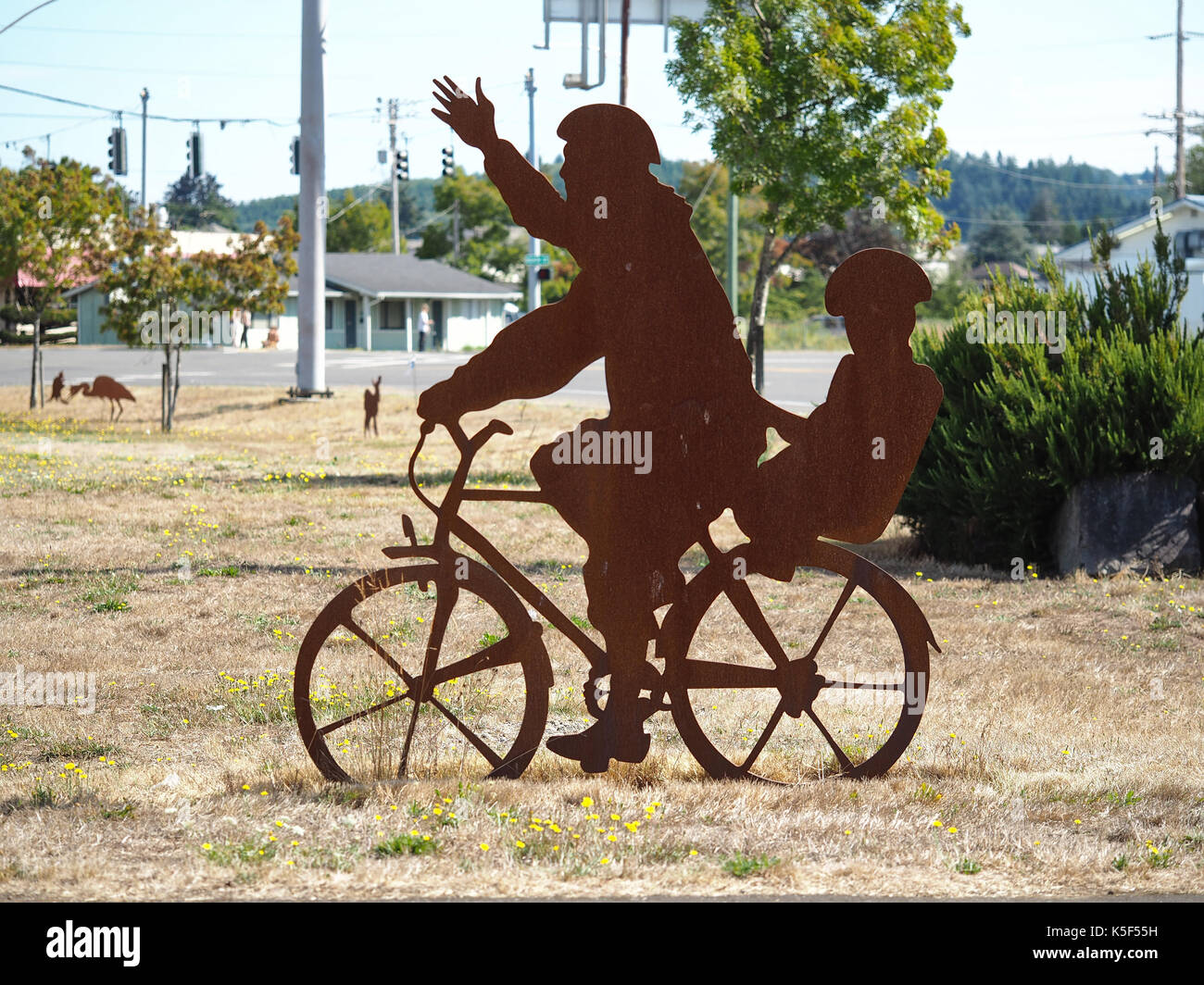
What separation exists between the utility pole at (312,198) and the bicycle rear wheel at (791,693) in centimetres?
1721

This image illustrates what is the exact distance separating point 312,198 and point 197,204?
104 meters

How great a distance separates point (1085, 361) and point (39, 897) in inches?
372

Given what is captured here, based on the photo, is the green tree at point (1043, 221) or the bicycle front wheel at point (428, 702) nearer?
the bicycle front wheel at point (428, 702)

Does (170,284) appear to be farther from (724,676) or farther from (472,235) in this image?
(472,235)

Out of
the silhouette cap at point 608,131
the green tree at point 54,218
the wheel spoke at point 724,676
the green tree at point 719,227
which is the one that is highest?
the green tree at point 719,227

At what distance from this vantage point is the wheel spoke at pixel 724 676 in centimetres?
528

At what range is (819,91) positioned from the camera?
46.6 ft

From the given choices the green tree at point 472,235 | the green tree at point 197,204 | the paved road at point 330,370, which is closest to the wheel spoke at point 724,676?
the paved road at point 330,370

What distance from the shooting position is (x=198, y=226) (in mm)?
110250

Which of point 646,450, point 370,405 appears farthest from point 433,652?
point 370,405

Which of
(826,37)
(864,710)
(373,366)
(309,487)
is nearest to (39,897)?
(864,710)

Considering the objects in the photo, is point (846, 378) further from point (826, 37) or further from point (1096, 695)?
point (826, 37)

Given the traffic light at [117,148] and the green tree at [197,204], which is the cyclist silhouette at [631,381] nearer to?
the traffic light at [117,148]

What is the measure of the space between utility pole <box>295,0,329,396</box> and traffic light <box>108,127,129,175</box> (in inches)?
456
